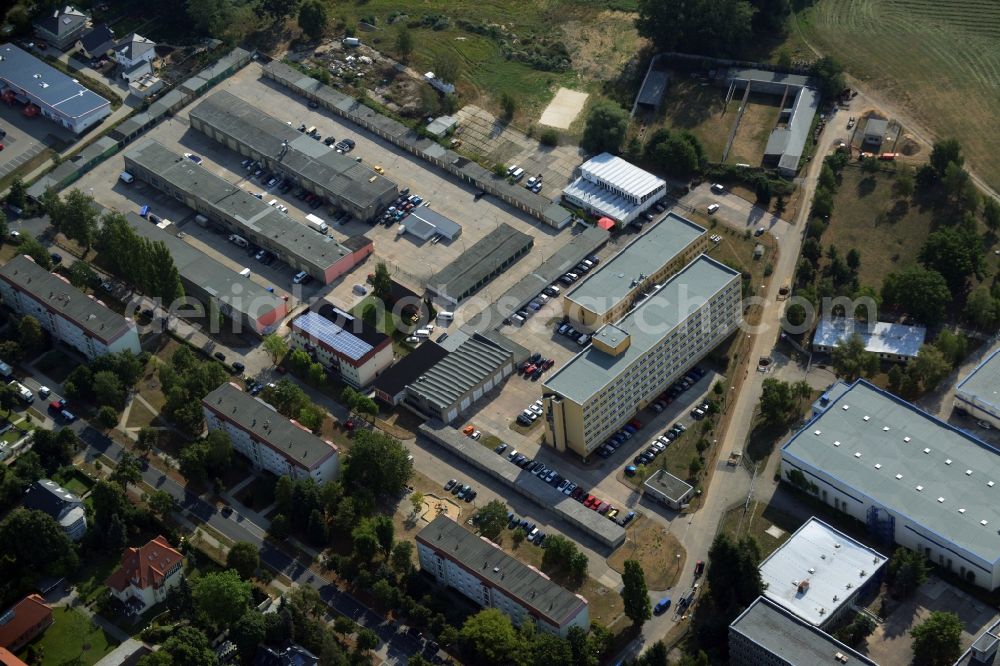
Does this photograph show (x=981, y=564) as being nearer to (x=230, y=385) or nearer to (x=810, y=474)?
(x=810, y=474)

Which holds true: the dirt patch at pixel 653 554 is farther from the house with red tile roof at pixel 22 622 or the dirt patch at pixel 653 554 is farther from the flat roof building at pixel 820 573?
the house with red tile roof at pixel 22 622

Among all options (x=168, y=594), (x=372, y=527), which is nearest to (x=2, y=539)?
(x=168, y=594)

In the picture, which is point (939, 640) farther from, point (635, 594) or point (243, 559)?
point (243, 559)

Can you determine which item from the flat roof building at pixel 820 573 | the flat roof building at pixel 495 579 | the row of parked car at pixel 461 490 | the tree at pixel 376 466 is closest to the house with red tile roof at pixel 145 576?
the tree at pixel 376 466

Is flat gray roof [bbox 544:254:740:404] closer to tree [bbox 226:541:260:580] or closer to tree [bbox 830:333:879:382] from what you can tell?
tree [bbox 830:333:879:382]

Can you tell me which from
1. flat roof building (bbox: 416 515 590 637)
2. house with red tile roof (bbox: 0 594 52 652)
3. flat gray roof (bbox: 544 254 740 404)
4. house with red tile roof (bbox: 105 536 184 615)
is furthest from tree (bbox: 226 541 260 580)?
flat gray roof (bbox: 544 254 740 404)

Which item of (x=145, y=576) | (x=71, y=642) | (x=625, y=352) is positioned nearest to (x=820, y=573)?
(x=625, y=352)

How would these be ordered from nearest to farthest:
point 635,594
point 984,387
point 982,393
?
point 635,594 → point 982,393 → point 984,387
